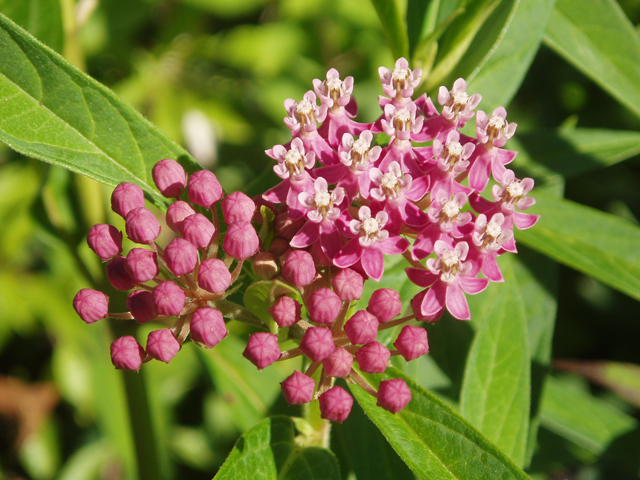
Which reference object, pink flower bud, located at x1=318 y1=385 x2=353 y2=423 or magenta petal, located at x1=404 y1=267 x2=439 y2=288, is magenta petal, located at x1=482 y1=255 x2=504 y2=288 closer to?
magenta petal, located at x1=404 y1=267 x2=439 y2=288

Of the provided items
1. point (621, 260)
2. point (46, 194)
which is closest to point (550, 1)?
point (621, 260)

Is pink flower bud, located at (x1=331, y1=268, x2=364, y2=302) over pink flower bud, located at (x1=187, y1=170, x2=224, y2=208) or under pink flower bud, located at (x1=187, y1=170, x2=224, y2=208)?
under

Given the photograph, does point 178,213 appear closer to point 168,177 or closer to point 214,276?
point 168,177

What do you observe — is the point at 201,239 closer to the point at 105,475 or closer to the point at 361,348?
the point at 361,348

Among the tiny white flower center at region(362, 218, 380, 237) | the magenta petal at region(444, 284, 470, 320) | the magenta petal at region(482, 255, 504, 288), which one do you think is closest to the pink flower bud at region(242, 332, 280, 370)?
the tiny white flower center at region(362, 218, 380, 237)

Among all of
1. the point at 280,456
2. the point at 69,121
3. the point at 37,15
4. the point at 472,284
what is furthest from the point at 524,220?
the point at 37,15

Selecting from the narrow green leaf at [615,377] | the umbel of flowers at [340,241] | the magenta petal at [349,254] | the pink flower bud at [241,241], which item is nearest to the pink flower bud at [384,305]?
the umbel of flowers at [340,241]

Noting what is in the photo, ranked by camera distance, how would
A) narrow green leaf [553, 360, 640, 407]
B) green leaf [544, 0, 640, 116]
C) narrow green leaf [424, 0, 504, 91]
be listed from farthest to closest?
1. narrow green leaf [553, 360, 640, 407]
2. green leaf [544, 0, 640, 116]
3. narrow green leaf [424, 0, 504, 91]
